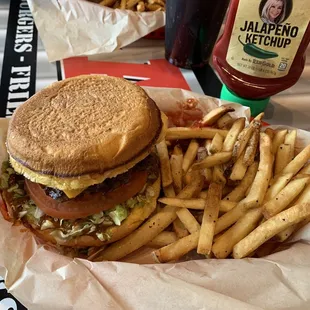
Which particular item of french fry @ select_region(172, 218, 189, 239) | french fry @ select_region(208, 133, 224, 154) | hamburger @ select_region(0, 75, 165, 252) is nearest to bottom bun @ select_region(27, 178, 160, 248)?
hamburger @ select_region(0, 75, 165, 252)

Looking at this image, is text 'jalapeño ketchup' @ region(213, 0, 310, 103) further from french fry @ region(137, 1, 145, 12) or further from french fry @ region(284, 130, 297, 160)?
french fry @ region(137, 1, 145, 12)

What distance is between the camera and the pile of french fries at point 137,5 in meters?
2.47

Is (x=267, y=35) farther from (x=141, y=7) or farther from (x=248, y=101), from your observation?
(x=141, y=7)

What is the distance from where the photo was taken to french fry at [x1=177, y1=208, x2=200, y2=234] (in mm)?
1425

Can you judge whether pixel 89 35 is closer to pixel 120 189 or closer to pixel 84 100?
pixel 84 100

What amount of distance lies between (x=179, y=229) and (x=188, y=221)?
7cm

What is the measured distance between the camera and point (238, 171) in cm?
152

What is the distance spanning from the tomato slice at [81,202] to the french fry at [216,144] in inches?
14.9

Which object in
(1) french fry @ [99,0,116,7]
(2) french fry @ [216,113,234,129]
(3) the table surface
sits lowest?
(3) the table surface

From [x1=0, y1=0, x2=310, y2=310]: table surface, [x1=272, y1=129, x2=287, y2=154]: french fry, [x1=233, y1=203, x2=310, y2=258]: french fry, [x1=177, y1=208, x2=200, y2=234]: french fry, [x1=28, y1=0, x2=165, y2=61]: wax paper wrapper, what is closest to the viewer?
[x1=233, y1=203, x2=310, y2=258]: french fry

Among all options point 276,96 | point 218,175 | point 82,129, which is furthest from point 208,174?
point 276,96

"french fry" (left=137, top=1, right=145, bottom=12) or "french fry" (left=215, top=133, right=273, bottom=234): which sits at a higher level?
"french fry" (left=137, top=1, right=145, bottom=12)

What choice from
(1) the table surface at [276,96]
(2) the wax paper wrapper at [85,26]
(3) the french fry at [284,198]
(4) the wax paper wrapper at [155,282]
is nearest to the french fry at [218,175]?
(3) the french fry at [284,198]

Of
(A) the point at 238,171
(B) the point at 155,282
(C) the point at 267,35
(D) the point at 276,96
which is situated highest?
(C) the point at 267,35
